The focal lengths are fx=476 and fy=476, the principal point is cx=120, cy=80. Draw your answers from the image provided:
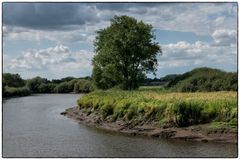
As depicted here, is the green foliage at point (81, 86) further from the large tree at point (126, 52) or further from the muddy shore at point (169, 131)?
the muddy shore at point (169, 131)

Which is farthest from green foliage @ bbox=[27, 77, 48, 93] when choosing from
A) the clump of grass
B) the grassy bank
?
the clump of grass

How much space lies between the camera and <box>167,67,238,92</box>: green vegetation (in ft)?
117

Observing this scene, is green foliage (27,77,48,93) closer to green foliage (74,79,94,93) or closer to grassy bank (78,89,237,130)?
green foliage (74,79,94,93)

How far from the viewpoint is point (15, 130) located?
26141mm

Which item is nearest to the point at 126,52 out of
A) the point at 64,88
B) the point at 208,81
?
the point at 208,81

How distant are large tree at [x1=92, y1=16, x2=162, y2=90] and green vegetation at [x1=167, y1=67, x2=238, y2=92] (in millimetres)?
7501

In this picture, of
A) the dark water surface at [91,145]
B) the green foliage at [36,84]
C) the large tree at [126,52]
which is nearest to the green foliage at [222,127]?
the dark water surface at [91,145]

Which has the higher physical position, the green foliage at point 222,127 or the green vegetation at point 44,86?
the green vegetation at point 44,86

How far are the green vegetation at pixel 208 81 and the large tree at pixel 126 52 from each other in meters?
7.50

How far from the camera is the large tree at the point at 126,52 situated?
47.3 metres

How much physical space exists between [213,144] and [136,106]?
Answer: 24.0ft

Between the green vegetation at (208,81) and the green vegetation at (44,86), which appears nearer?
the green vegetation at (208,81)

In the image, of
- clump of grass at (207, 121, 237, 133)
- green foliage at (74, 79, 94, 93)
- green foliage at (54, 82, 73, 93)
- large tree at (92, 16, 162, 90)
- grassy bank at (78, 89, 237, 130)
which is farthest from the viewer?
green foliage at (54, 82, 73, 93)

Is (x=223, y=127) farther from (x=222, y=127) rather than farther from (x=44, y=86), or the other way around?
(x=44, y=86)
